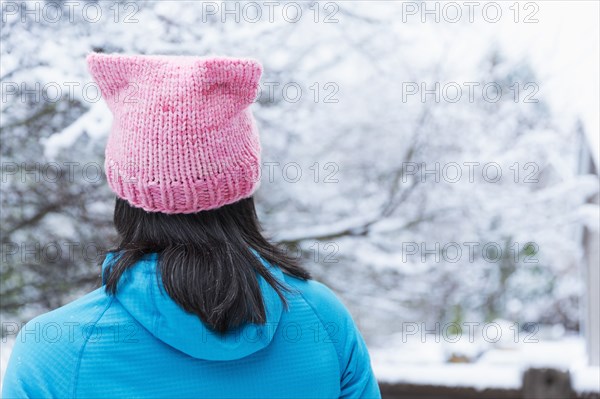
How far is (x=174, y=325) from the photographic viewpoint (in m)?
1.06

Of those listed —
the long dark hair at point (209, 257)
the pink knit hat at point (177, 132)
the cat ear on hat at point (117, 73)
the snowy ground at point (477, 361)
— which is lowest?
the snowy ground at point (477, 361)

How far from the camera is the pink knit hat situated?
3.83 ft

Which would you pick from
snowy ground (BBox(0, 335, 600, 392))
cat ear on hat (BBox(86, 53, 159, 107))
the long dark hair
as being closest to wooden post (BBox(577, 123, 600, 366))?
snowy ground (BBox(0, 335, 600, 392))

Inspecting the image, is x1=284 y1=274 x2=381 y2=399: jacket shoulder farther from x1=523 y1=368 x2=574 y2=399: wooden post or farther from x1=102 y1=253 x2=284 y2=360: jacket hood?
x1=523 y1=368 x2=574 y2=399: wooden post

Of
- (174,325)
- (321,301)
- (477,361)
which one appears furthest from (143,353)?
(477,361)

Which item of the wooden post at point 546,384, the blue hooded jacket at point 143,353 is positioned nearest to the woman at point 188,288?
the blue hooded jacket at point 143,353

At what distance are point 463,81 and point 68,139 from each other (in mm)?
3084

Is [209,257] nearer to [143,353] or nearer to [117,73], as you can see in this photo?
[143,353]

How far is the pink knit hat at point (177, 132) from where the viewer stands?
1.17 metres

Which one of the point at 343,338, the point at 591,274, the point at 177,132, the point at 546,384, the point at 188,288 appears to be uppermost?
the point at 177,132

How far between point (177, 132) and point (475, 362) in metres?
5.50

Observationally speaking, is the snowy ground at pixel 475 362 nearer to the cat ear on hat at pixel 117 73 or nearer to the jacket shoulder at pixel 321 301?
the jacket shoulder at pixel 321 301

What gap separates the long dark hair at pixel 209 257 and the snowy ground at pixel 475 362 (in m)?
1.95

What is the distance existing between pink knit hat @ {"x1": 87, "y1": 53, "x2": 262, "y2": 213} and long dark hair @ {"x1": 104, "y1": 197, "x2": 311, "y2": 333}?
3cm
